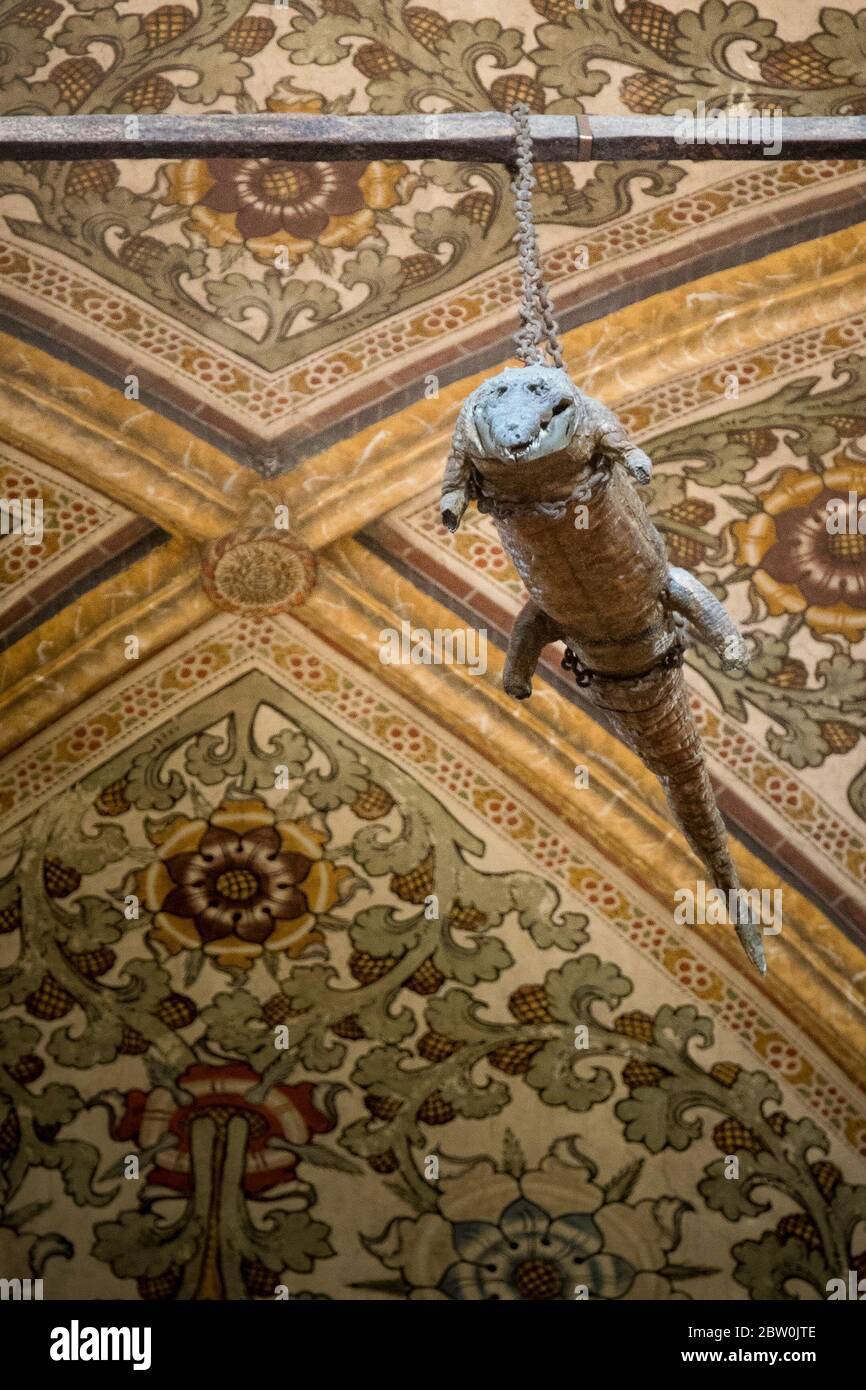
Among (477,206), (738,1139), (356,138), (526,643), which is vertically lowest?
(738,1139)

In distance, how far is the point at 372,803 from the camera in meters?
7.15

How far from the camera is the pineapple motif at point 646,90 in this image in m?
6.20

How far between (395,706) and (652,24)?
84.3 inches

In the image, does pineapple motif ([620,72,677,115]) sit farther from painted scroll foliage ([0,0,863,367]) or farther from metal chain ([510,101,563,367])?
metal chain ([510,101,563,367])

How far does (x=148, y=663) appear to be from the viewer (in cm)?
696

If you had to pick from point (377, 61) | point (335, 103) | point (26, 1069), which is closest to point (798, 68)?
point (377, 61)

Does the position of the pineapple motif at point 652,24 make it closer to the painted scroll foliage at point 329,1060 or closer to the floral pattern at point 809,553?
the floral pattern at point 809,553

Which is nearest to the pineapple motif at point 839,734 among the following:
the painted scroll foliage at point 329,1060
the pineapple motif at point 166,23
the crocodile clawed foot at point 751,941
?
the painted scroll foliage at point 329,1060

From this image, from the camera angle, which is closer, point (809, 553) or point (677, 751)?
point (677, 751)

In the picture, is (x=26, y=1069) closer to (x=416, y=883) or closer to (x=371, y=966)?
(x=371, y=966)

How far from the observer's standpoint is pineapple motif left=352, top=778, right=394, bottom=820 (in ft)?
23.4

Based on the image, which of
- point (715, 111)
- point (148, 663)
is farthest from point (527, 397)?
point (148, 663)

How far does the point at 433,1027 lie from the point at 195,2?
10.3 ft
